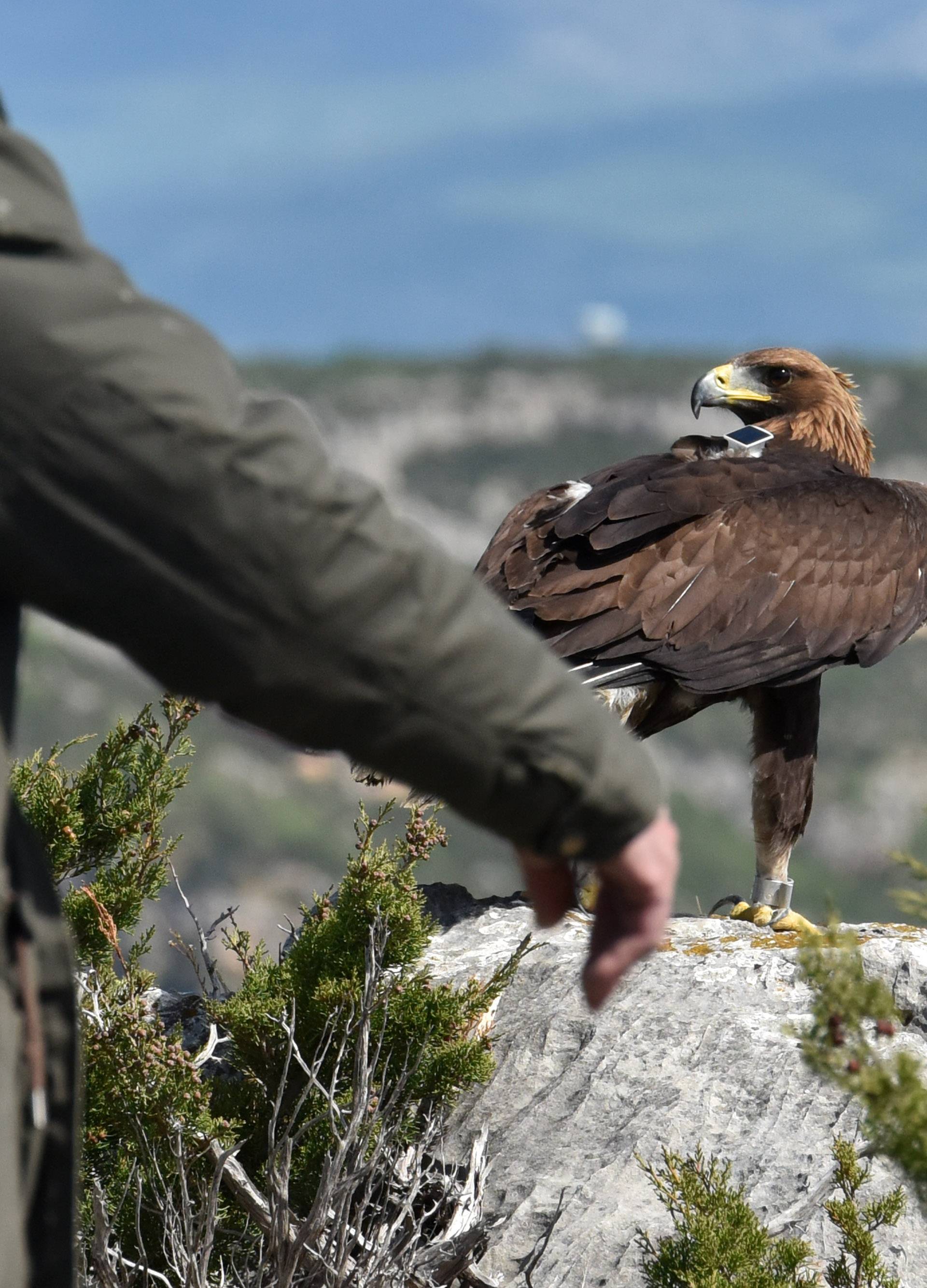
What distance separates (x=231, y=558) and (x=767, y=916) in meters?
4.46

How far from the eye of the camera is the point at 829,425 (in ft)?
23.6

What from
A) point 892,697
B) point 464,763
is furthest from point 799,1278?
point 892,697

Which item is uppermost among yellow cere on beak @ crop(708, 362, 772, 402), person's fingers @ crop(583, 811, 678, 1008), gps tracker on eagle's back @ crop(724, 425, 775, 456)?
yellow cere on beak @ crop(708, 362, 772, 402)

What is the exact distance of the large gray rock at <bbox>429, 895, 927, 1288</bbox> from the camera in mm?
3586

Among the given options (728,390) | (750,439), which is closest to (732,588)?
(750,439)

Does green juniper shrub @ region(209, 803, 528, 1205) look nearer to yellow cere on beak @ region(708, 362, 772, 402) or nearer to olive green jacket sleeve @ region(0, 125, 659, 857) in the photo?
olive green jacket sleeve @ region(0, 125, 659, 857)

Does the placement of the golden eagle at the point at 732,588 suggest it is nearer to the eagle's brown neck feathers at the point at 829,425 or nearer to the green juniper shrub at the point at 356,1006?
the eagle's brown neck feathers at the point at 829,425

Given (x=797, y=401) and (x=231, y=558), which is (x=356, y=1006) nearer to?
(x=231, y=558)

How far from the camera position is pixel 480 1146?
148 inches

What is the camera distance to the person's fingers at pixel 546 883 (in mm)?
1691

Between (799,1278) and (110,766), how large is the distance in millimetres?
2112

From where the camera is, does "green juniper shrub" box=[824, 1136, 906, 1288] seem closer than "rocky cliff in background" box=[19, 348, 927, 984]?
Yes

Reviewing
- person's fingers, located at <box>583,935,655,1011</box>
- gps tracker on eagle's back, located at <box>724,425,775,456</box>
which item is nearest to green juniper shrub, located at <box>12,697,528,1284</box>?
person's fingers, located at <box>583,935,655,1011</box>

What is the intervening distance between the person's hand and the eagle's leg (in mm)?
4141
